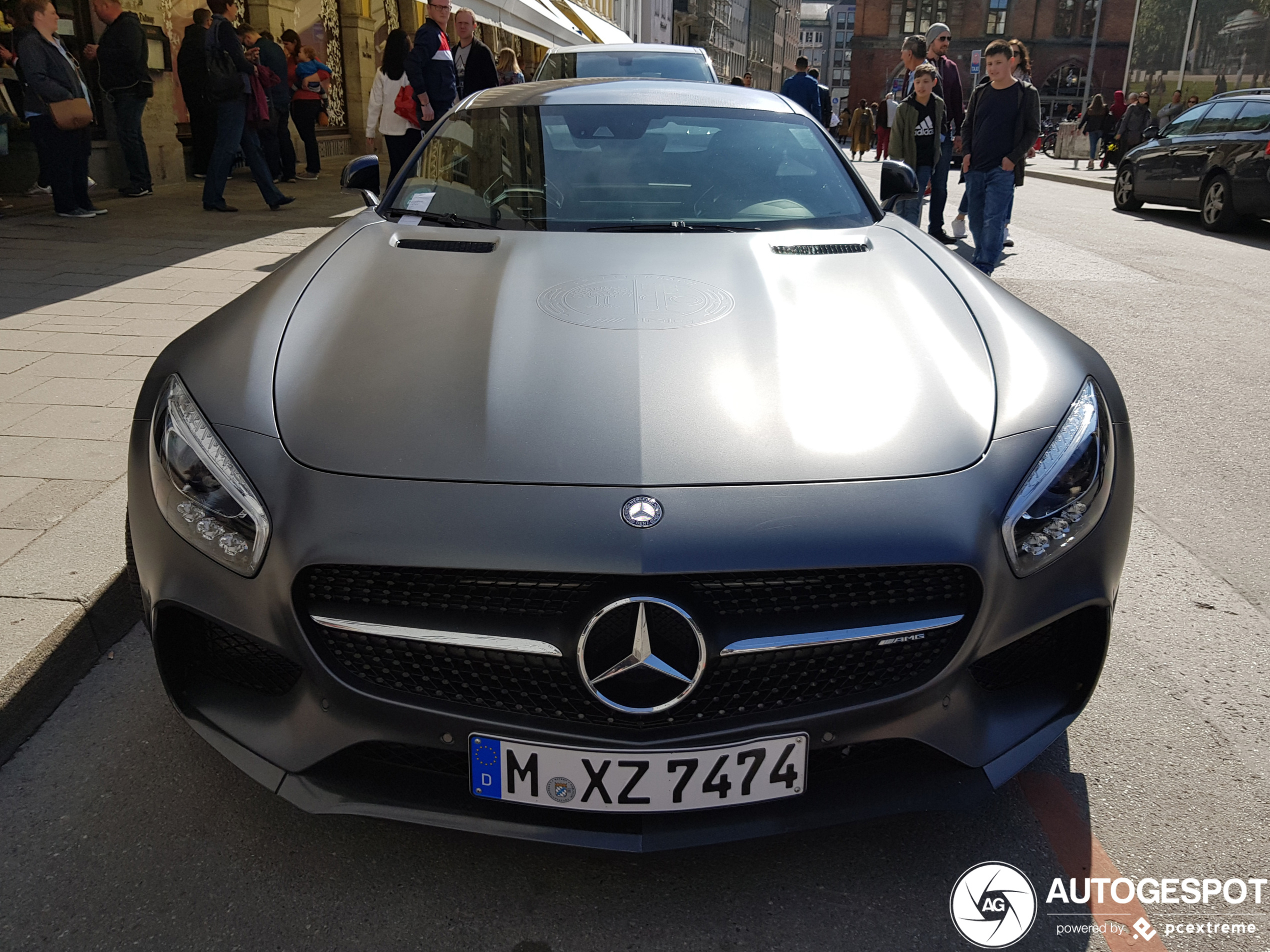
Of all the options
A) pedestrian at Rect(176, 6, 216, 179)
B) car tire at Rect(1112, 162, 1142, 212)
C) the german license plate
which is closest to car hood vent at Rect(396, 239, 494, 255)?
the german license plate

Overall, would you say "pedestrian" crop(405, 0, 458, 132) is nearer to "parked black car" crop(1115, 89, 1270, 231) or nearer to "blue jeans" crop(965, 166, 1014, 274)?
"blue jeans" crop(965, 166, 1014, 274)

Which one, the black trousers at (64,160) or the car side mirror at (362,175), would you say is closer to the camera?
the car side mirror at (362,175)

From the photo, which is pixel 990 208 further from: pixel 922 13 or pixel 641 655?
pixel 922 13

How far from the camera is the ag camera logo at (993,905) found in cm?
185

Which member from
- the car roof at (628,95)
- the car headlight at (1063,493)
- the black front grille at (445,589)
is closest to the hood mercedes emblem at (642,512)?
the black front grille at (445,589)

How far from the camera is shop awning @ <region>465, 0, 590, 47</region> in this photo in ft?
42.4

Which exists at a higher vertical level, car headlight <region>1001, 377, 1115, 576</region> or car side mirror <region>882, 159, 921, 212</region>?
car side mirror <region>882, 159, 921, 212</region>

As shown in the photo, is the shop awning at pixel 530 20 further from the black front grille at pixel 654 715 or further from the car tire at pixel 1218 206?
the black front grille at pixel 654 715

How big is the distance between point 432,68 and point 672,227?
6.73 metres

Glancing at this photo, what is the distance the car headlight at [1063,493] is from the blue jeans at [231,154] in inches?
374

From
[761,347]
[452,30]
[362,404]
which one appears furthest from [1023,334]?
[452,30]

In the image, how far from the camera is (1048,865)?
202 cm

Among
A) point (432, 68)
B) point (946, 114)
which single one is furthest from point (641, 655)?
point (946, 114)

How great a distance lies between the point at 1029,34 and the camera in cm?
7506
